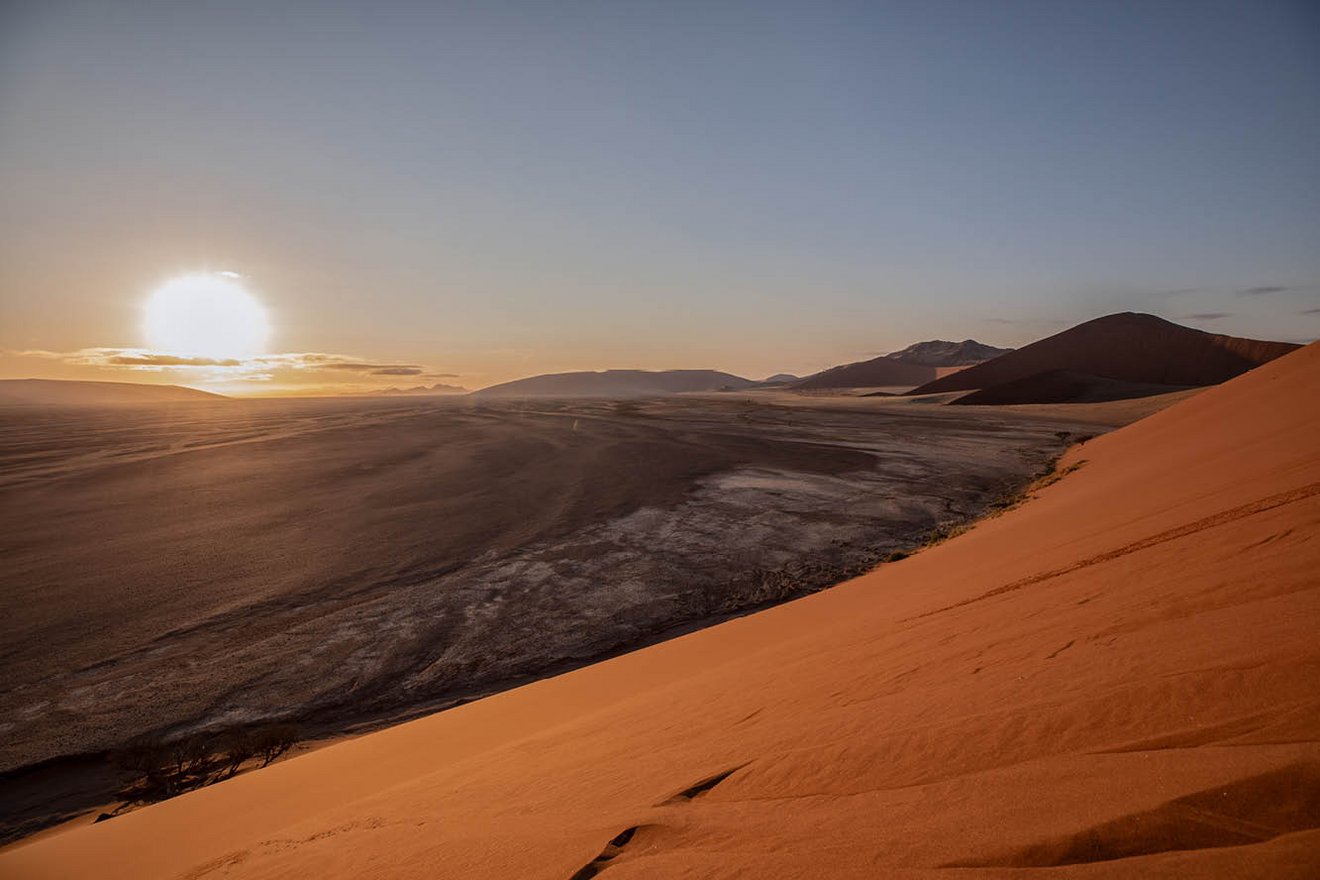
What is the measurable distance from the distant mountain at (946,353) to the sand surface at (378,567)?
15193 cm

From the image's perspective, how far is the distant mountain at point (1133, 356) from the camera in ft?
200

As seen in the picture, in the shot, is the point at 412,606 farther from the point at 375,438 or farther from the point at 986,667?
the point at 375,438

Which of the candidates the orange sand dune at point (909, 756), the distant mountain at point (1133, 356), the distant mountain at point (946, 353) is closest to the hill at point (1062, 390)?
the distant mountain at point (1133, 356)

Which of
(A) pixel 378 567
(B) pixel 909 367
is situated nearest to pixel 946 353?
(B) pixel 909 367

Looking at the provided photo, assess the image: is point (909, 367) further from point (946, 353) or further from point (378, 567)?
point (378, 567)

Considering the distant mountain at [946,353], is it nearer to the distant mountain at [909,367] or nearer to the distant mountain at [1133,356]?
the distant mountain at [909,367]

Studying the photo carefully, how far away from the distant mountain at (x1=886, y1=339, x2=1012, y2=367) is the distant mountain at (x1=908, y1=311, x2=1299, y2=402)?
87649 mm

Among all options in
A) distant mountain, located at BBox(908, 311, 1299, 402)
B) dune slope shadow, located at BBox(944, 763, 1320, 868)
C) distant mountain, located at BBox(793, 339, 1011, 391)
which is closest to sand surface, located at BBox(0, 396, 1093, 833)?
dune slope shadow, located at BBox(944, 763, 1320, 868)

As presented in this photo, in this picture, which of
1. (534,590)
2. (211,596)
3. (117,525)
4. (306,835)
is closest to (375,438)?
(117,525)

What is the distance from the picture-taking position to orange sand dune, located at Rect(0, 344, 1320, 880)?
1.68 meters

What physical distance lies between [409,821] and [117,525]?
1656 cm

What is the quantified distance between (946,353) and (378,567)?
612 feet

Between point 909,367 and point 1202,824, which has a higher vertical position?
point 909,367

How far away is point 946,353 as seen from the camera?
571 ft
